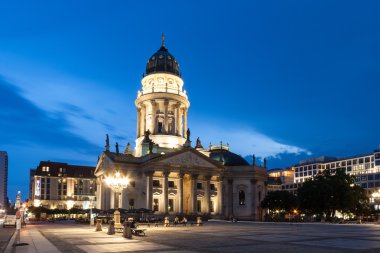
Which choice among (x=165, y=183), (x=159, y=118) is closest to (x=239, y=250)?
(x=165, y=183)

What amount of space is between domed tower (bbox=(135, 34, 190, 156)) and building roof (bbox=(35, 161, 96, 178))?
63466 mm

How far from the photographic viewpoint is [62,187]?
6403 inches

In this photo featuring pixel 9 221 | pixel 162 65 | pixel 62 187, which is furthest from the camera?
pixel 62 187

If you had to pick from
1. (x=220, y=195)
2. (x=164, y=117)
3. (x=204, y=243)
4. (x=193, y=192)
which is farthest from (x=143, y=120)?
(x=204, y=243)

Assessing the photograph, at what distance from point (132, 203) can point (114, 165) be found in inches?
367

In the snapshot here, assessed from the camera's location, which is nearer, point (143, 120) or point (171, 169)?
point (171, 169)

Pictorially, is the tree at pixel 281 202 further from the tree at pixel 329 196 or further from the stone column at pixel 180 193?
the stone column at pixel 180 193

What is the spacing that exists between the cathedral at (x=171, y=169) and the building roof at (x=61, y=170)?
5824 cm

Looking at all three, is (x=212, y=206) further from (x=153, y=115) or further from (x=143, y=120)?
(x=143, y=120)

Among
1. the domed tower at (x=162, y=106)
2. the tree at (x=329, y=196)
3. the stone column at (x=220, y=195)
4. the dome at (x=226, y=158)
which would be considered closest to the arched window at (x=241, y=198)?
the stone column at (x=220, y=195)

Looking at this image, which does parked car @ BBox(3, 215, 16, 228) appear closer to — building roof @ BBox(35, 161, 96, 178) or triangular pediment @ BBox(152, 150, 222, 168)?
triangular pediment @ BBox(152, 150, 222, 168)

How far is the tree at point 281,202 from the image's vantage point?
97625 millimetres

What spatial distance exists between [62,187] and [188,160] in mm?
82611

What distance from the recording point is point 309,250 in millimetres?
26453
